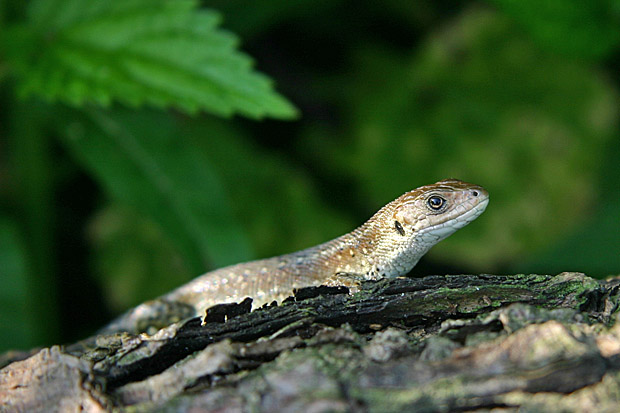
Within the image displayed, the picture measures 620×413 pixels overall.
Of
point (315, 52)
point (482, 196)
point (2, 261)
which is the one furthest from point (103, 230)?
point (482, 196)

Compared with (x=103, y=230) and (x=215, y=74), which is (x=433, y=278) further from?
(x=103, y=230)

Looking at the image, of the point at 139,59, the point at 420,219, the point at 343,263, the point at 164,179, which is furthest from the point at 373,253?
the point at 139,59

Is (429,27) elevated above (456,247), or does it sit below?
above

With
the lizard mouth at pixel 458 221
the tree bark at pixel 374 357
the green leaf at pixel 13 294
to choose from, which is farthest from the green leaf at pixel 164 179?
the tree bark at pixel 374 357

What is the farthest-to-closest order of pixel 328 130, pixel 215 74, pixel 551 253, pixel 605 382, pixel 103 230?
pixel 328 130 < pixel 103 230 < pixel 551 253 < pixel 215 74 < pixel 605 382

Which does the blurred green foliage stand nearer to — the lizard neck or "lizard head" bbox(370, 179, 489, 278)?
the lizard neck

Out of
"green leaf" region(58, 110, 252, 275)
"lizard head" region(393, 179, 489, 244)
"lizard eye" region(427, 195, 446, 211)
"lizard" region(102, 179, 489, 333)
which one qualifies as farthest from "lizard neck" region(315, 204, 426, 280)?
"green leaf" region(58, 110, 252, 275)

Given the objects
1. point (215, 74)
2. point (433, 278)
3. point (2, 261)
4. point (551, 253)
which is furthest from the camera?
point (551, 253)
